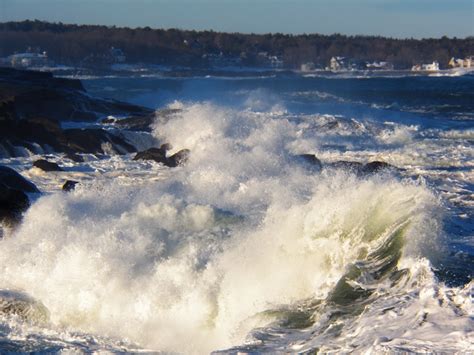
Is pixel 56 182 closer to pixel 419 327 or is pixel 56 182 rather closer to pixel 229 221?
pixel 229 221

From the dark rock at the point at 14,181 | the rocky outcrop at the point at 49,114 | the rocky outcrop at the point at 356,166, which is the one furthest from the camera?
the rocky outcrop at the point at 49,114

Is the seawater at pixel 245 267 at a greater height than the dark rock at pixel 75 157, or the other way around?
the seawater at pixel 245 267

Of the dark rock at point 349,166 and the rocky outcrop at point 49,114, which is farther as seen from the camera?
the rocky outcrop at point 49,114

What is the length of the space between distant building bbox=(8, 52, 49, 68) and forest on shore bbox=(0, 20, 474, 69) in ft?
14.9

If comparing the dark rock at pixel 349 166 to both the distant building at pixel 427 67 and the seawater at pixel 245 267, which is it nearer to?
the seawater at pixel 245 267

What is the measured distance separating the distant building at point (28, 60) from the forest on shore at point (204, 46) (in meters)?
4.53

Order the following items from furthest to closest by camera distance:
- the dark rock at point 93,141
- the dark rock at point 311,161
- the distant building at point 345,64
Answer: the distant building at point 345,64 < the dark rock at point 93,141 < the dark rock at point 311,161

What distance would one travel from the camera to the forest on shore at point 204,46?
12862cm

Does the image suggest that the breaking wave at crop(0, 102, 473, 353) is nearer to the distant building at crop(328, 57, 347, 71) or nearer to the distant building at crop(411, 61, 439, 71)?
the distant building at crop(411, 61, 439, 71)

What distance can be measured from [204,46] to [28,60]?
38282 mm

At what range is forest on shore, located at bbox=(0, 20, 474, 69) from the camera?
129m

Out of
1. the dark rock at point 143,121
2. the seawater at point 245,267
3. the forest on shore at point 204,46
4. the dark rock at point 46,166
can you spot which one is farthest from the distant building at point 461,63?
the seawater at point 245,267

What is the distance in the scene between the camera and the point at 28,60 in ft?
368

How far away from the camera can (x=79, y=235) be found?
1224cm
